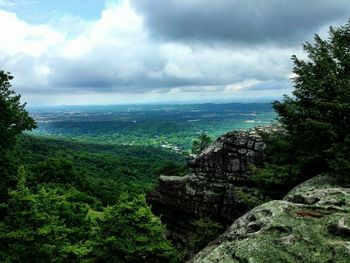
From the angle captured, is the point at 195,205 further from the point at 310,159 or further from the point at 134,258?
the point at 310,159

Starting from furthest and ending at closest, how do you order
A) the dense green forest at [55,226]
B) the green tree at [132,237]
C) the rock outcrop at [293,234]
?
the green tree at [132,237], the dense green forest at [55,226], the rock outcrop at [293,234]

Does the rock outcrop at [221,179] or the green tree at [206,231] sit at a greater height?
the rock outcrop at [221,179]

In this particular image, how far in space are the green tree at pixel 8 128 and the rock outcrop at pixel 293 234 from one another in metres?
28.9

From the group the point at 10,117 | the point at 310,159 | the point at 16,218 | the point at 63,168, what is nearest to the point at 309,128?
the point at 310,159

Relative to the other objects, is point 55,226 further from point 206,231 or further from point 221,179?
point 221,179

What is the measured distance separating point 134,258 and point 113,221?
3534 mm

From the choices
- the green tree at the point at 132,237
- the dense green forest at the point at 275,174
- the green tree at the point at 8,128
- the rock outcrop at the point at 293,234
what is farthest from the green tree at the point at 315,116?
the green tree at the point at 8,128

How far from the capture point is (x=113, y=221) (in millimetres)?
33406

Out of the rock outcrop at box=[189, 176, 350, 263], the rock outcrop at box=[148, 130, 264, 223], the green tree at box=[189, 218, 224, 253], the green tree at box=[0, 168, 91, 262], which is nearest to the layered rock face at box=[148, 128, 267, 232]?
the rock outcrop at box=[148, 130, 264, 223]

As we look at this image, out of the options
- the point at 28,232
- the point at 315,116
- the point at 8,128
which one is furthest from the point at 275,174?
the point at 8,128

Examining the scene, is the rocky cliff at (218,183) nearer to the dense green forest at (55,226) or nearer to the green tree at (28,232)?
the dense green forest at (55,226)

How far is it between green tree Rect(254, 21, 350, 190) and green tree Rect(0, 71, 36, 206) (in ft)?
84.8

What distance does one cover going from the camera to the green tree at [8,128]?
3928 centimetres

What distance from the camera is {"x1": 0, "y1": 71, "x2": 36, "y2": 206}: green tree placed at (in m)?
39.3
